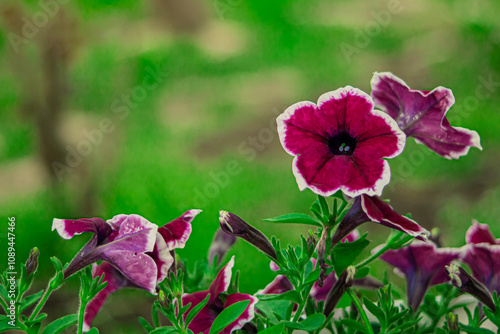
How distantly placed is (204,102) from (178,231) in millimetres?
1947

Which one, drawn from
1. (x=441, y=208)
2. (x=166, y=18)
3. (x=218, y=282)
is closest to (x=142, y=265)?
(x=218, y=282)

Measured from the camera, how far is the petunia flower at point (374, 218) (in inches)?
13.2

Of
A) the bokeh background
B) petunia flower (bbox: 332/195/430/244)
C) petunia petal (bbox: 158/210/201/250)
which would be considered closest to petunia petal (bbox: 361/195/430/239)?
petunia flower (bbox: 332/195/430/244)

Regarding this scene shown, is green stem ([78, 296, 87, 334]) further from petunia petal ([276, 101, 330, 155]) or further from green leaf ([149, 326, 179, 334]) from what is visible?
petunia petal ([276, 101, 330, 155])

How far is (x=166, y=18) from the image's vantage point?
249cm

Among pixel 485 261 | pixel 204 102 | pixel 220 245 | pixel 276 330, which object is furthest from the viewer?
pixel 204 102

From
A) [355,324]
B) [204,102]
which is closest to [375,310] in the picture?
[355,324]

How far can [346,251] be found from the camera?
14.3 inches

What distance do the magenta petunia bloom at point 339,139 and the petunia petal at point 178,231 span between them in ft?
0.25

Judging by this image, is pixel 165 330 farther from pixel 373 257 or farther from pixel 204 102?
pixel 204 102

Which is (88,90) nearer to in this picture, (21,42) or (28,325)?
(21,42)

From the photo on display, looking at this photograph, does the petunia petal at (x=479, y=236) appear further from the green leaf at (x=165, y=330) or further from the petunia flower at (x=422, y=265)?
the green leaf at (x=165, y=330)

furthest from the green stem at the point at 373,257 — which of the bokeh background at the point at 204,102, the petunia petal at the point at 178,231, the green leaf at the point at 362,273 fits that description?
the bokeh background at the point at 204,102

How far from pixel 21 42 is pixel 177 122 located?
62 cm
